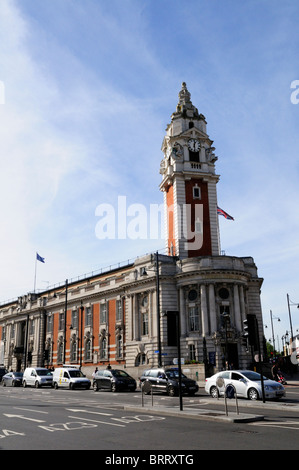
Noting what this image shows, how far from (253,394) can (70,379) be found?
17287mm

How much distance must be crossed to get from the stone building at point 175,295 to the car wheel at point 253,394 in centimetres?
1652

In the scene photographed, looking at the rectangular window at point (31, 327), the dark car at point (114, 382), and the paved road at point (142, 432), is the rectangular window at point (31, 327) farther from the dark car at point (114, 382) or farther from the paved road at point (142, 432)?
the paved road at point (142, 432)

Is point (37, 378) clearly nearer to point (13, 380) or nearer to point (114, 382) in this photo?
point (13, 380)

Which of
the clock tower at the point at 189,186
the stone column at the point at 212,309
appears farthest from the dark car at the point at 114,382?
the clock tower at the point at 189,186

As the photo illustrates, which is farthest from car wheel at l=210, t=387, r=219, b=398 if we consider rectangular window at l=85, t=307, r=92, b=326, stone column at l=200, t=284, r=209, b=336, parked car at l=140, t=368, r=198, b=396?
rectangular window at l=85, t=307, r=92, b=326

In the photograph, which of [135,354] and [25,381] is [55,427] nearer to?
[25,381]

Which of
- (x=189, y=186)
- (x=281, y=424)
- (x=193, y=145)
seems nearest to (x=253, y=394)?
(x=281, y=424)

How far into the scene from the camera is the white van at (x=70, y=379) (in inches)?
1282

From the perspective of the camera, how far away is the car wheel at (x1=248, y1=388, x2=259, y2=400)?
20062mm

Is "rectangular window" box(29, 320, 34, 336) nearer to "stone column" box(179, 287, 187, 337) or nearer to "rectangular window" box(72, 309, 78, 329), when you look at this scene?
"rectangular window" box(72, 309, 78, 329)

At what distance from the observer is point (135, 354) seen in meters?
45.5

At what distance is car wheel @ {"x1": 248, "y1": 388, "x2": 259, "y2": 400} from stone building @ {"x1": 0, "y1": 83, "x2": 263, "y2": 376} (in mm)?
16515

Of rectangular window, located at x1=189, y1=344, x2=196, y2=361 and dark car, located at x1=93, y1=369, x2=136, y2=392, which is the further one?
rectangular window, located at x1=189, y1=344, x2=196, y2=361
